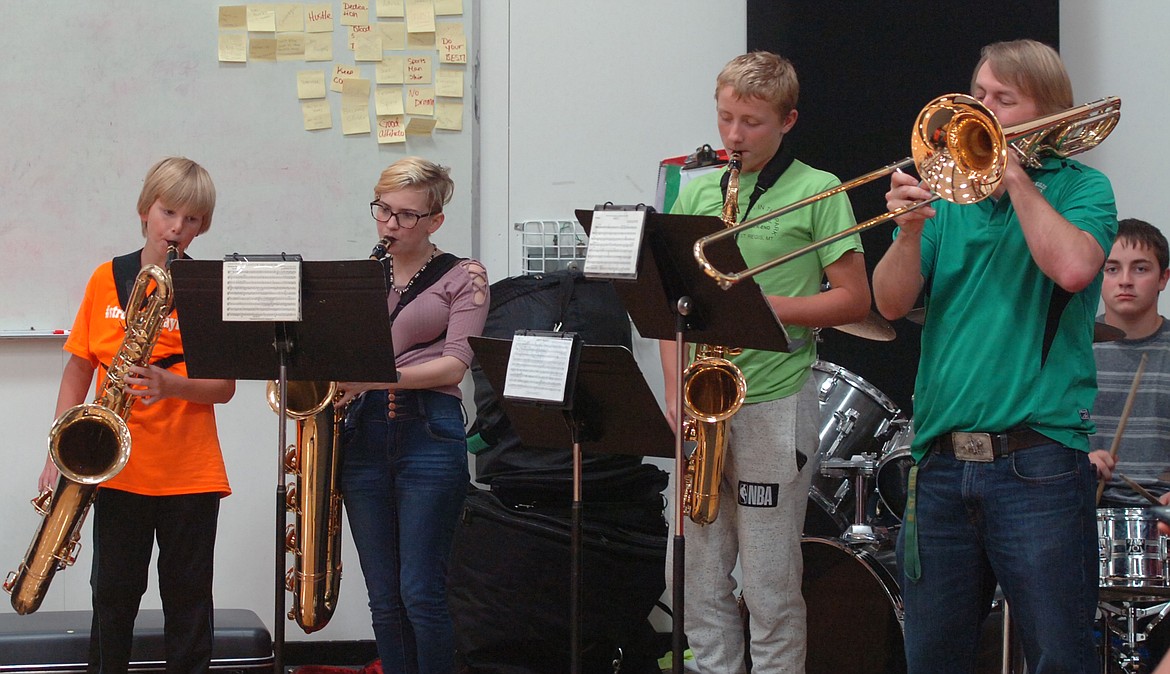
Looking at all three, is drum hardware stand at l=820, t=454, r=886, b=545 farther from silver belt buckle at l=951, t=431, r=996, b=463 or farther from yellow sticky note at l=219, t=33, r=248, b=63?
yellow sticky note at l=219, t=33, r=248, b=63

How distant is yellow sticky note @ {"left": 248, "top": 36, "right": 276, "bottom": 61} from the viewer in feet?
13.6

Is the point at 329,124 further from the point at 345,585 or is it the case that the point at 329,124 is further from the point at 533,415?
the point at 533,415

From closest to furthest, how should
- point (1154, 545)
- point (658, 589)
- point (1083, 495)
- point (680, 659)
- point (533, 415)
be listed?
point (1083, 495), point (680, 659), point (533, 415), point (1154, 545), point (658, 589)

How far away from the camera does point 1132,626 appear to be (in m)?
3.14

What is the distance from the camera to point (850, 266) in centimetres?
273

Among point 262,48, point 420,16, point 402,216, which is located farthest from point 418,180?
point 262,48

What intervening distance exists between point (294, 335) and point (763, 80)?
1.27 m

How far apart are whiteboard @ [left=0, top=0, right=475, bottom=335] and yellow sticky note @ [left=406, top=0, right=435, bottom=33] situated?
5 cm

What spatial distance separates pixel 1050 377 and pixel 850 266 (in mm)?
665

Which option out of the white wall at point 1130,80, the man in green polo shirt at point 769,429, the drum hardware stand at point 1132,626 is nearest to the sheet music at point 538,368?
the man in green polo shirt at point 769,429

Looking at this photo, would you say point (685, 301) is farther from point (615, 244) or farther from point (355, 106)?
point (355, 106)

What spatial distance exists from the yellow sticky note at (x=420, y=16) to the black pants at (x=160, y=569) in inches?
76.2

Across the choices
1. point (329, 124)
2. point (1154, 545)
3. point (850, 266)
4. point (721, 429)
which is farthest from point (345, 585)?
point (1154, 545)

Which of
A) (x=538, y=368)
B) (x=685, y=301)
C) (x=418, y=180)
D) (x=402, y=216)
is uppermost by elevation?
(x=418, y=180)
